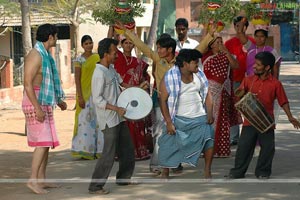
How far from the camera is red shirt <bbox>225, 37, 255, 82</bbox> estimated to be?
11047 mm

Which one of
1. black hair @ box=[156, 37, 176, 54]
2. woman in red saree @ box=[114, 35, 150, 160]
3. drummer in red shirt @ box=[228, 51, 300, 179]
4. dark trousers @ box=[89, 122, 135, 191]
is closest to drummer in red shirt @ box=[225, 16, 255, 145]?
woman in red saree @ box=[114, 35, 150, 160]

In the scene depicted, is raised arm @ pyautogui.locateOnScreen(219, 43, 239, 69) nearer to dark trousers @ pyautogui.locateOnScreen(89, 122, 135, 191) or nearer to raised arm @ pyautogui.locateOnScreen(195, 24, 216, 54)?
raised arm @ pyautogui.locateOnScreen(195, 24, 216, 54)

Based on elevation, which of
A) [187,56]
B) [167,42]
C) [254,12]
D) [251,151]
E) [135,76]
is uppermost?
[254,12]

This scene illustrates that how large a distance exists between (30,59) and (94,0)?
25898 mm

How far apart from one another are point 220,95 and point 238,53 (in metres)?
0.76

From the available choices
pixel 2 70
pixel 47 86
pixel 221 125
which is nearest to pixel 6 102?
pixel 2 70

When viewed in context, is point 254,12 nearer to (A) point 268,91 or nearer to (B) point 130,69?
(B) point 130,69

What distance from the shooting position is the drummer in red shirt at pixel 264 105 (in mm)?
8867

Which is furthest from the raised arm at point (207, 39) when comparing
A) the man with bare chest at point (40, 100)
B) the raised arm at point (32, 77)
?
the raised arm at point (32, 77)

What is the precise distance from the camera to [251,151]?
909 centimetres

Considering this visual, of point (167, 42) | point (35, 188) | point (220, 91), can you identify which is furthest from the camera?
point (220, 91)

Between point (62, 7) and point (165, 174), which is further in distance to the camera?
point (62, 7)

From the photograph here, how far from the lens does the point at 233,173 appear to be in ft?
29.8

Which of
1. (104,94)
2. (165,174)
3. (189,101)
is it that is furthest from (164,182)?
(104,94)
